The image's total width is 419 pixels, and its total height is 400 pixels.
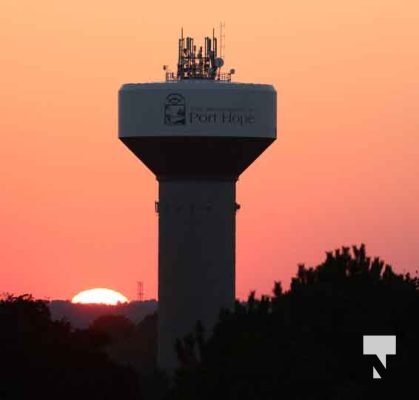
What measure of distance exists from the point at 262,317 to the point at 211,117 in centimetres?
5152

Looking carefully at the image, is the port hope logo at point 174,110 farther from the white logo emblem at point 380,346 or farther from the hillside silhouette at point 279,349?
the white logo emblem at point 380,346

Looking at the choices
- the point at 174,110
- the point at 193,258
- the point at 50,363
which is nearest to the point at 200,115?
the point at 174,110

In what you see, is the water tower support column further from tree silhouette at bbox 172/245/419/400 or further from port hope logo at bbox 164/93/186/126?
tree silhouette at bbox 172/245/419/400

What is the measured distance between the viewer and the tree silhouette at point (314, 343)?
90.7 meters

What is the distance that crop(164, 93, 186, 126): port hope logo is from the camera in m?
149

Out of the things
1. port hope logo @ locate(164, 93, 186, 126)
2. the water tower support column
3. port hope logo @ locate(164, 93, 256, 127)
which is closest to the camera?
port hope logo @ locate(164, 93, 186, 126)

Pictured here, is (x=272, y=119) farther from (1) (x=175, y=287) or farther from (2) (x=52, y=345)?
(2) (x=52, y=345)

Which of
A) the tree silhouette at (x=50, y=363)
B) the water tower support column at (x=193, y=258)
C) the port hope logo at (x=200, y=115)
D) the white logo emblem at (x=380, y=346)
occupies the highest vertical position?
the port hope logo at (x=200, y=115)

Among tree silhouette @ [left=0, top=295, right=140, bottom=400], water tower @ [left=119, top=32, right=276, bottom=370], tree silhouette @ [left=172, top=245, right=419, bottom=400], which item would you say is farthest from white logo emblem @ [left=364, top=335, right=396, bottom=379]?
water tower @ [left=119, top=32, right=276, bottom=370]

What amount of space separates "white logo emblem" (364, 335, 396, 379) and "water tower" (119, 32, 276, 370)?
54.6 m

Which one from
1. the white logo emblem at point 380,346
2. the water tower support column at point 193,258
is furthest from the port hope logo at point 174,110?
the white logo emblem at point 380,346

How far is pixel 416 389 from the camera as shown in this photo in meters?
88.5

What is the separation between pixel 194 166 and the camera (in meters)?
150

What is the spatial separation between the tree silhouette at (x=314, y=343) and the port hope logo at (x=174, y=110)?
4441cm
